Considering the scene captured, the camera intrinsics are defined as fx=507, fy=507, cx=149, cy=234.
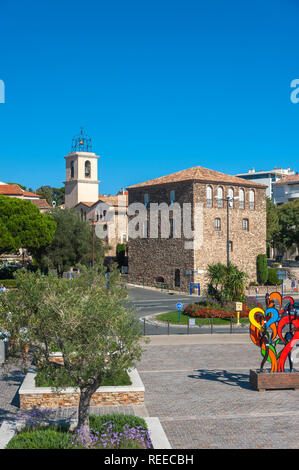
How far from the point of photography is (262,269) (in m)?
51.3

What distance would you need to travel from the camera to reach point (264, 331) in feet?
50.3

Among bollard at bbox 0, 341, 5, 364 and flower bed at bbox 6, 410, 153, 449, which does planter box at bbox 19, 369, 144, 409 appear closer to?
flower bed at bbox 6, 410, 153, 449

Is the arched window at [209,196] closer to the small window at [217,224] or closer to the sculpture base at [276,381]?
the small window at [217,224]

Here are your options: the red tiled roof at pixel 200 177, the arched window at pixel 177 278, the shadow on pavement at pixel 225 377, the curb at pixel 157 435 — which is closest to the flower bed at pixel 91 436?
the curb at pixel 157 435

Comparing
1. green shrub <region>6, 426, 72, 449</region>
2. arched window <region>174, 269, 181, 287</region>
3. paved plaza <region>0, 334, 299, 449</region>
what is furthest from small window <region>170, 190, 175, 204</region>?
green shrub <region>6, 426, 72, 449</region>

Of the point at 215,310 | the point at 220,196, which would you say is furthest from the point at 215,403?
the point at 220,196

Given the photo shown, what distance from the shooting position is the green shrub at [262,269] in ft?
168

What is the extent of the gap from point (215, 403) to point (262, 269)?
127ft

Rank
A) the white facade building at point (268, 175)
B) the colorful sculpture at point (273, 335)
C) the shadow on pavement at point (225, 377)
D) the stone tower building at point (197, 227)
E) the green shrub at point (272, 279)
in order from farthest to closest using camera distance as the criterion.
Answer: the white facade building at point (268, 175), the green shrub at point (272, 279), the stone tower building at point (197, 227), the shadow on pavement at point (225, 377), the colorful sculpture at point (273, 335)

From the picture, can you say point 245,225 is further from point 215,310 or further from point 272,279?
point 215,310

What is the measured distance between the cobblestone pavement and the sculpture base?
0.69 feet

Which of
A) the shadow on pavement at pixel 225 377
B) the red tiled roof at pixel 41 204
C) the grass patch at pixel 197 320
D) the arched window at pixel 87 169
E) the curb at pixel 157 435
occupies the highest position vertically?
the arched window at pixel 87 169

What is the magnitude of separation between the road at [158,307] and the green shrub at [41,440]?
700cm
